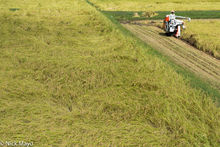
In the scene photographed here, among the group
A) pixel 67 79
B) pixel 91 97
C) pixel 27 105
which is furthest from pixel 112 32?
pixel 27 105

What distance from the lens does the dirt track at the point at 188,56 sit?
20.6 ft

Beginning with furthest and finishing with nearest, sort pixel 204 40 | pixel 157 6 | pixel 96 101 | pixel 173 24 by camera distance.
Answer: pixel 157 6 < pixel 173 24 < pixel 204 40 < pixel 96 101

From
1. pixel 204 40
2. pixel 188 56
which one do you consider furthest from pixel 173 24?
pixel 188 56

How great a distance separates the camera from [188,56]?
7918 millimetres

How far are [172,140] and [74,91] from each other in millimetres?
1949

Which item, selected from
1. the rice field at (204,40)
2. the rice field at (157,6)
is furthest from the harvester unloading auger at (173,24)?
the rice field at (157,6)

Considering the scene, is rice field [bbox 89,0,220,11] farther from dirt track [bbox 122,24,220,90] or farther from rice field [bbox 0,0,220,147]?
rice field [bbox 0,0,220,147]

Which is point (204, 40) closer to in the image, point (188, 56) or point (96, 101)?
point (188, 56)

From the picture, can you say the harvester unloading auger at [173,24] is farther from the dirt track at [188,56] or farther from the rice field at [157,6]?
the rice field at [157,6]

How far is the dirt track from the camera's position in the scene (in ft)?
20.6

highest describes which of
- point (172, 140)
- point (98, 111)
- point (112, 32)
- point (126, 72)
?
point (112, 32)

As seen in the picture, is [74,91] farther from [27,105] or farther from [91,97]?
[27,105]

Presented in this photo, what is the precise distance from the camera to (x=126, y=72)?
4590 millimetres

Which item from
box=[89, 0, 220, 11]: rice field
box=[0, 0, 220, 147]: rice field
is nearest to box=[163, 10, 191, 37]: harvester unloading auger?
box=[0, 0, 220, 147]: rice field
